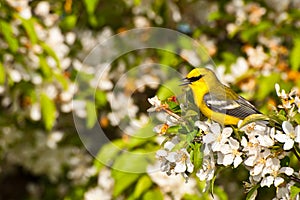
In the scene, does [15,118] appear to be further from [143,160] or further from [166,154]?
[166,154]

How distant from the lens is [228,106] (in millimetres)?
1630

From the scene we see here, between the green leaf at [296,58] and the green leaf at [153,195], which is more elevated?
the green leaf at [296,58]

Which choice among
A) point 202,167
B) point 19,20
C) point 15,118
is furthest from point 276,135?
point 15,118

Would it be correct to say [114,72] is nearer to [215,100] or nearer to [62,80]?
[62,80]

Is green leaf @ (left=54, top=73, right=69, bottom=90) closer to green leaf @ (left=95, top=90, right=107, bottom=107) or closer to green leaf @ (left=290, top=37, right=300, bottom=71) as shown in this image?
green leaf @ (left=95, top=90, right=107, bottom=107)

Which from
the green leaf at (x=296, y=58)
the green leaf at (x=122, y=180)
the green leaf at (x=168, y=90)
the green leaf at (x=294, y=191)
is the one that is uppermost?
the green leaf at (x=168, y=90)

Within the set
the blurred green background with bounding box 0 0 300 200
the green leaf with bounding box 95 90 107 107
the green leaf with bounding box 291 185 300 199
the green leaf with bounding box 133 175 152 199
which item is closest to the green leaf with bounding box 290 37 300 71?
the blurred green background with bounding box 0 0 300 200

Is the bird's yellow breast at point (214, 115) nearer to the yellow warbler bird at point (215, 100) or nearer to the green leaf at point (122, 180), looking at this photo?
the yellow warbler bird at point (215, 100)

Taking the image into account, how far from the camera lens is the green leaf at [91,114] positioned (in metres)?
3.32

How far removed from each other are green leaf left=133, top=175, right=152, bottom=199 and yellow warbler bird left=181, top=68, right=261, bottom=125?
1.24 m

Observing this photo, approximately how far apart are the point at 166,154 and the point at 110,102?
83.7 inches

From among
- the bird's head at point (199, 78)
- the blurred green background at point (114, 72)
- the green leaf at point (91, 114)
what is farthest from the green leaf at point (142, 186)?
the bird's head at point (199, 78)

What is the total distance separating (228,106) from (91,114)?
187 centimetres

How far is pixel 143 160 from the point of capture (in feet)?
9.21
